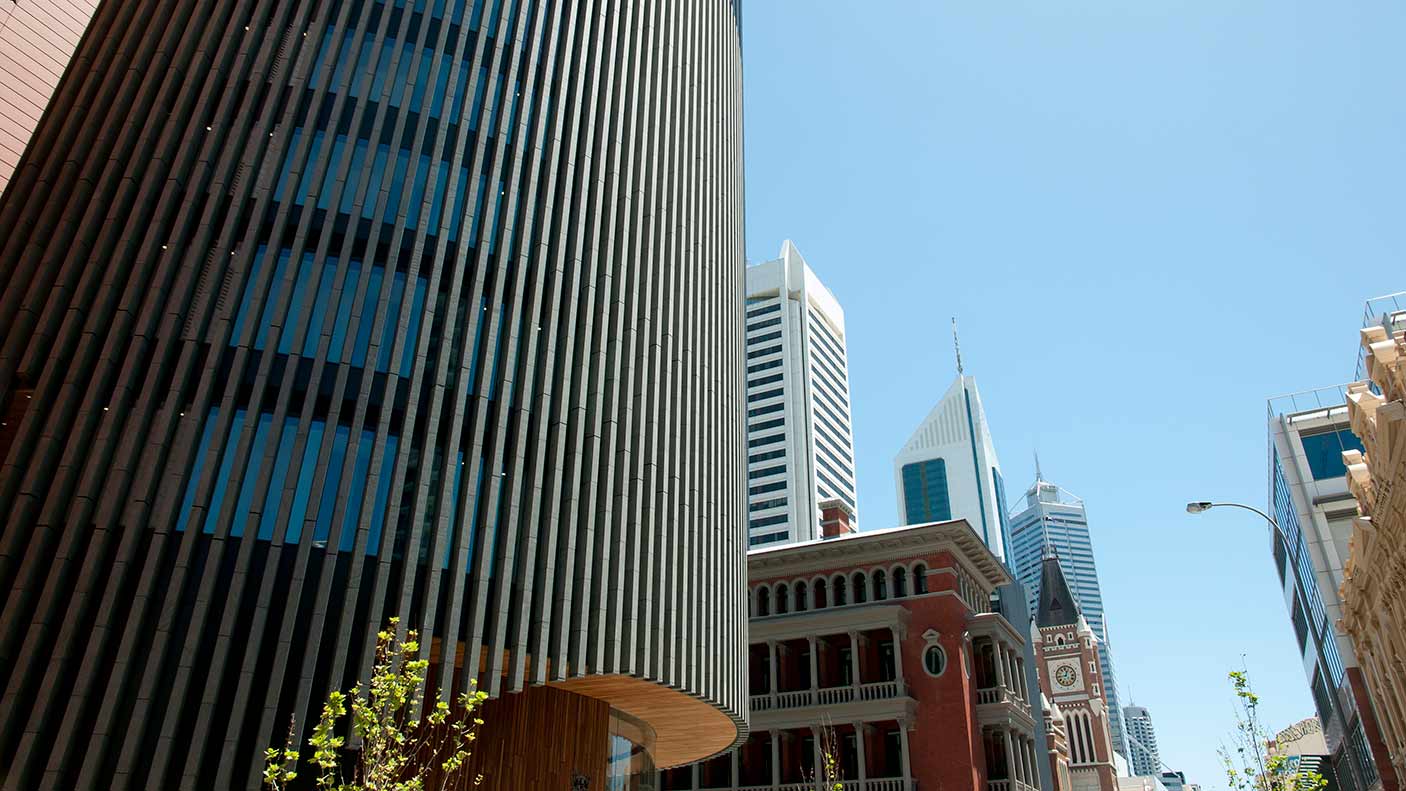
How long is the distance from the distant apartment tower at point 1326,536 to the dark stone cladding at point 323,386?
2197 inches

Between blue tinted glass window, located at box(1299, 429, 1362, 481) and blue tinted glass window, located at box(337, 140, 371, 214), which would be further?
blue tinted glass window, located at box(1299, 429, 1362, 481)

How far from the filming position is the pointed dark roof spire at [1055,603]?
117 m

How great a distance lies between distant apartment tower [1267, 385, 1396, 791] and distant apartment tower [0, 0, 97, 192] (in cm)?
7061

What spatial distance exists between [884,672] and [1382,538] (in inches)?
840

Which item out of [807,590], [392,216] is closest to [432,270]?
[392,216]

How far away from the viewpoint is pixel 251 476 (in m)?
20.5

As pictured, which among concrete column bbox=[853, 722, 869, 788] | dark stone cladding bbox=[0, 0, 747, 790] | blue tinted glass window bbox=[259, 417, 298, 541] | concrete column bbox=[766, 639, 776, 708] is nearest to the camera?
dark stone cladding bbox=[0, 0, 747, 790]

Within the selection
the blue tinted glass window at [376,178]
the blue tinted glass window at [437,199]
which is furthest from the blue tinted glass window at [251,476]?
the blue tinted glass window at [437,199]

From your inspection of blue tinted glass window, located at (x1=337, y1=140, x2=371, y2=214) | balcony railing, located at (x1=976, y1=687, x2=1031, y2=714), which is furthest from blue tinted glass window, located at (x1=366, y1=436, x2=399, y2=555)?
balcony railing, located at (x1=976, y1=687, x2=1031, y2=714)

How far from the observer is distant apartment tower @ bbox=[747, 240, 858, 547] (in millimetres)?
150375

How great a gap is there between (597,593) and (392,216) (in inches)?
446

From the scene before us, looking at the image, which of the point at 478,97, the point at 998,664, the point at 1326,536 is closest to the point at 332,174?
the point at 478,97

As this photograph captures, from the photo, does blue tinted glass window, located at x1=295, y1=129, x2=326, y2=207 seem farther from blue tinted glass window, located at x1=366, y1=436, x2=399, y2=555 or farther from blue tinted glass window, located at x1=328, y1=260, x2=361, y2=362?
blue tinted glass window, located at x1=366, y1=436, x2=399, y2=555

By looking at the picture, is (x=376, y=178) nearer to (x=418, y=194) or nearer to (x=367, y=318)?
(x=418, y=194)
